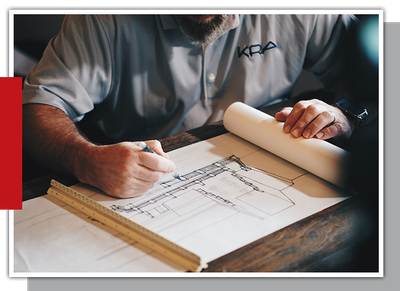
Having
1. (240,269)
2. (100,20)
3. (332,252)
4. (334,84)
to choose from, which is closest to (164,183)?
(240,269)

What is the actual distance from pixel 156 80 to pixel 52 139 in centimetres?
51

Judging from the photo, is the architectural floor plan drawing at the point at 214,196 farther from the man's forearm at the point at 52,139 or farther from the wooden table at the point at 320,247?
the man's forearm at the point at 52,139

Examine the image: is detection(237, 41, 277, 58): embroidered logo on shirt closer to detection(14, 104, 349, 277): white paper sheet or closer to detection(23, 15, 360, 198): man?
detection(23, 15, 360, 198): man

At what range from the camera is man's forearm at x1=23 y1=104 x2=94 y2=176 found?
898 millimetres

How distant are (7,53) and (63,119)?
27cm

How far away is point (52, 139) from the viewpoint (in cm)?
98

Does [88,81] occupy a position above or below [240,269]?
above

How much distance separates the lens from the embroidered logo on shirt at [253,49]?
1.39 m

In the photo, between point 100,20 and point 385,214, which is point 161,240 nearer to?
point 385,214

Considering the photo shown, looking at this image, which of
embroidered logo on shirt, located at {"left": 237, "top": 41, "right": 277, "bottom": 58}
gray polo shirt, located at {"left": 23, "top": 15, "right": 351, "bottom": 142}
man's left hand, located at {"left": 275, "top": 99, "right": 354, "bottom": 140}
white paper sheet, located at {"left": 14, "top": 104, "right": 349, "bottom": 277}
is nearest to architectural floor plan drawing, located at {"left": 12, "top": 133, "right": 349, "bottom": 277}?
white paper sheet, located at {"left": 14, "top": 104, "right": 349, "bottom": 277}

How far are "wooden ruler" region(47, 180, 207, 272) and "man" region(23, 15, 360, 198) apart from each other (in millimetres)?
60

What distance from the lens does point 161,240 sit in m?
0.65

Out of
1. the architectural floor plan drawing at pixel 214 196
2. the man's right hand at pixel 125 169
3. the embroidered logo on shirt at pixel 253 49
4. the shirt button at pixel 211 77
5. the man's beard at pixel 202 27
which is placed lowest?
the architectural floor plan drawing at pixel 214 196

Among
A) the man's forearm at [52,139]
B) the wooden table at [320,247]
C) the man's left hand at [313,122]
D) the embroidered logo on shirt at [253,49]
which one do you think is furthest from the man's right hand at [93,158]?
the embroidered logo on shirt at [253,49]
